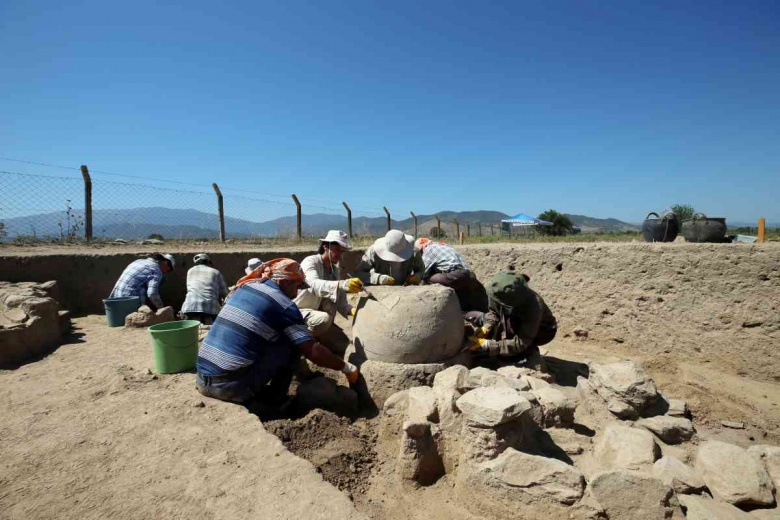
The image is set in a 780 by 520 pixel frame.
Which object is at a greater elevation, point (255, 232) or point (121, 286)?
point (255, 232)

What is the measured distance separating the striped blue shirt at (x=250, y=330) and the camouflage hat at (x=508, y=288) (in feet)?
6.39

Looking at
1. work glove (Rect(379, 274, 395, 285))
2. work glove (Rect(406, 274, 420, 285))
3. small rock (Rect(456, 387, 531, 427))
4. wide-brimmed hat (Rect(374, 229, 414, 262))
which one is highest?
wide-brimmed hat (Rect(374, 229, 414, 262))

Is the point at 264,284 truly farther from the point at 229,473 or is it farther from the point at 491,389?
the point at 491,389

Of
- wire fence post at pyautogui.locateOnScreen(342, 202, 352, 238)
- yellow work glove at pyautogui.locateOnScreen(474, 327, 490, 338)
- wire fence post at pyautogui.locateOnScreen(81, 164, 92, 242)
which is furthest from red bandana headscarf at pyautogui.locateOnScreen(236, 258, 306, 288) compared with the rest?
wire fence post at pyautogui.locateOnScreen(342, 202, 352, 238)

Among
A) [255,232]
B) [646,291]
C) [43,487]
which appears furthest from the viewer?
[255,232]

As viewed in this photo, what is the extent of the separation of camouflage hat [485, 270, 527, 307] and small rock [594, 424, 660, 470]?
1538 millimetres

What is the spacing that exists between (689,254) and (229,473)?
5150mm

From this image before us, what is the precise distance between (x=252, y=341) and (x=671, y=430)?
10.4 ft

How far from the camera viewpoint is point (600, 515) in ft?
6.76

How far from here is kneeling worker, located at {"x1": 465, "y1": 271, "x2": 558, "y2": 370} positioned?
4156 millimetres

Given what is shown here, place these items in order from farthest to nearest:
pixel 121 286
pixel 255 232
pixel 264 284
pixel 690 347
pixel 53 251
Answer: pixel 255 232 → pixel 53 251 → pixel 121 286 → pixel 690 347 → pixel 264 284

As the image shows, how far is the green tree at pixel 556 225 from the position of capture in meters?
27.1

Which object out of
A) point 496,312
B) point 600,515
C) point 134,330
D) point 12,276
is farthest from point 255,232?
point 600,515

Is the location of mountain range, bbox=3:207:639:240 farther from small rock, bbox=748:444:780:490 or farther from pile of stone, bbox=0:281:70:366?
small rock, bbox=748:444:780:490
